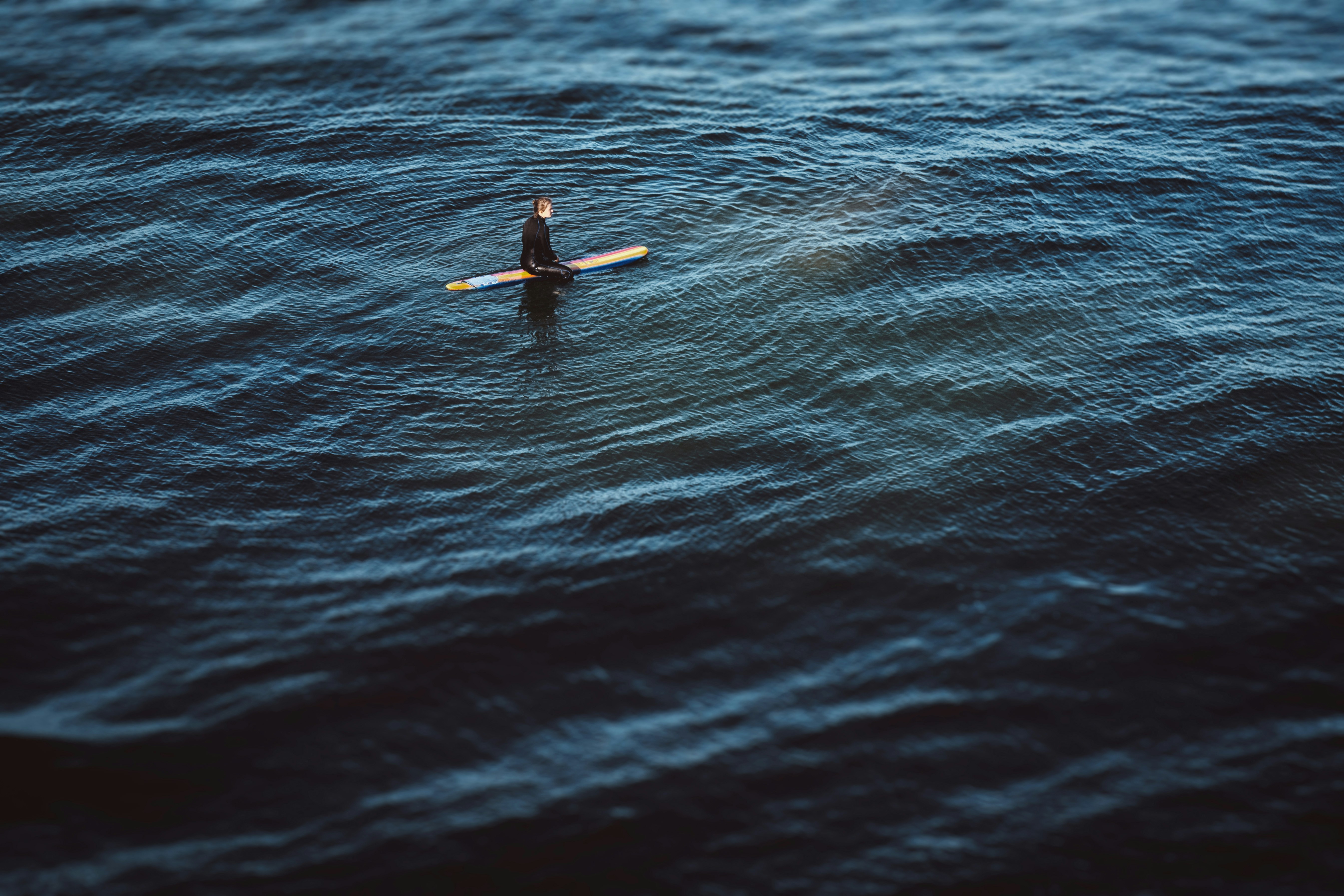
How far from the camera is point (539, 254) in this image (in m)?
20.2

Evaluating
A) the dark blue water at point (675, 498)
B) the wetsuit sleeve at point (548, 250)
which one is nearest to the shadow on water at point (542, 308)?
the dark blue water at point (675, 498)

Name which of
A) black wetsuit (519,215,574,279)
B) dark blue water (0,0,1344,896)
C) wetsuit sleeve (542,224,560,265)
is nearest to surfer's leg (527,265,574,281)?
black wetsuit (519,215,574,279)

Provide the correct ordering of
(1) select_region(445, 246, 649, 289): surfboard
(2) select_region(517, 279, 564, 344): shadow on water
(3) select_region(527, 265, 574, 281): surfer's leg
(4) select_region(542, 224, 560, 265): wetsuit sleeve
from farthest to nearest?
(1) select_region(445, 246, 649, 289): surfboard → (3) select_region(527, 265, 574, 281): surfer's leg → (4) select_region(542, 224, 560, 265): wetsuit sleeve → (2) select_region(517, 279, 564, 344): shadow on water

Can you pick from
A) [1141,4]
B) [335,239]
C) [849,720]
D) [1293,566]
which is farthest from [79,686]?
[1141,4]

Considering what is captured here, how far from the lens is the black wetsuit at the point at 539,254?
19.9 meters

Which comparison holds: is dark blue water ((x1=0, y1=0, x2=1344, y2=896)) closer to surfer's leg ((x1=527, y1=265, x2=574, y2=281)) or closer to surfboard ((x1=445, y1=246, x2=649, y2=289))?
surfboard ((x1=445, y1=246, x2=649, y2=289))

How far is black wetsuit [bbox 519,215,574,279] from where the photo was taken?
65.3 feet

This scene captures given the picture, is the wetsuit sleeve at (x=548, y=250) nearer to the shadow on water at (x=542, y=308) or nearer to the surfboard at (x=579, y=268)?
the surfboard at (x=579, y=268)

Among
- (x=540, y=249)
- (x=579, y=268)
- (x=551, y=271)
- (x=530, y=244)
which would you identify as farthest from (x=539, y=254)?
(x=579, y=268)

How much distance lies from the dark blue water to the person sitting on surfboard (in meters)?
0.57

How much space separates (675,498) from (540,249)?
6.88 metres

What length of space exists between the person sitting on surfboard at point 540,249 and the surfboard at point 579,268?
0.57 ft

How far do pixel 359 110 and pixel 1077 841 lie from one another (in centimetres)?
2393

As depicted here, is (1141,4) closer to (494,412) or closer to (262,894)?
(494,412)
